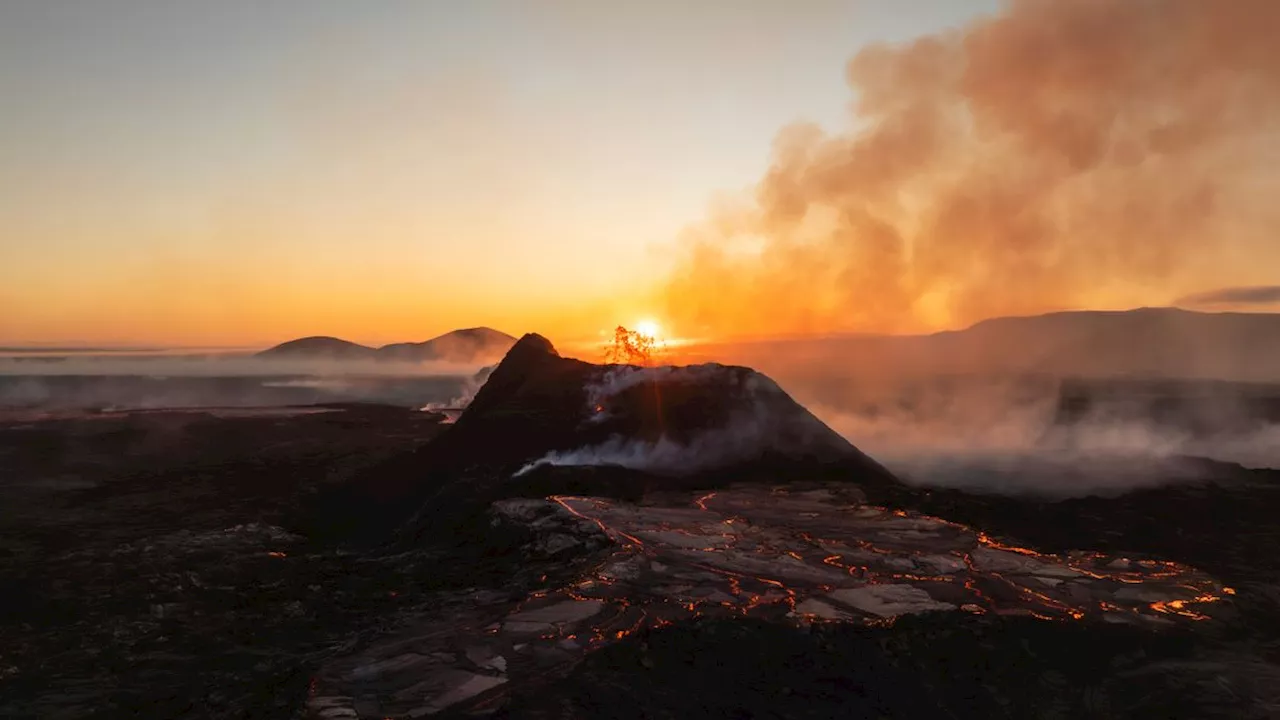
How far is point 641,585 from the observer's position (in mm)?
13938

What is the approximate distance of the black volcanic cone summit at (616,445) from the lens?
84.5 feet

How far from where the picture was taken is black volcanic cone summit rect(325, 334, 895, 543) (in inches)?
1014

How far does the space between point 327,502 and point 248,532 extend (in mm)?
6082

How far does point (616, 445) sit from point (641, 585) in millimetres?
13813

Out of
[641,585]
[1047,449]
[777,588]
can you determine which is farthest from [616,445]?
[1047,449]

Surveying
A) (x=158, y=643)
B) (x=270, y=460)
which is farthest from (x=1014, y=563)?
(x=270, y=460)

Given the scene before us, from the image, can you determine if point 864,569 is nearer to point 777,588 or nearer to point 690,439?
point 777,588

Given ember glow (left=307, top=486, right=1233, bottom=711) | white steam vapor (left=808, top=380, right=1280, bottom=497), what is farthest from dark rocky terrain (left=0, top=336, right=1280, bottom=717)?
white steam vapor (left=808, top=380, right=1280, bottom=497)

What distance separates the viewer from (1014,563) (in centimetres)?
1582

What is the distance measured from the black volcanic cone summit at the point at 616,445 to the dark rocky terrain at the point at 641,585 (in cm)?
12

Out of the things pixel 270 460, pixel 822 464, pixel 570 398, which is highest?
pixel 570 398

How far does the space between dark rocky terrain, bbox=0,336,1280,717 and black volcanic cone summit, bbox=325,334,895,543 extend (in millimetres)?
119

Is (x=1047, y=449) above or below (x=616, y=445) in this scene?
below

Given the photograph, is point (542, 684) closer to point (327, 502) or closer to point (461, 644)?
point (461, 644)
